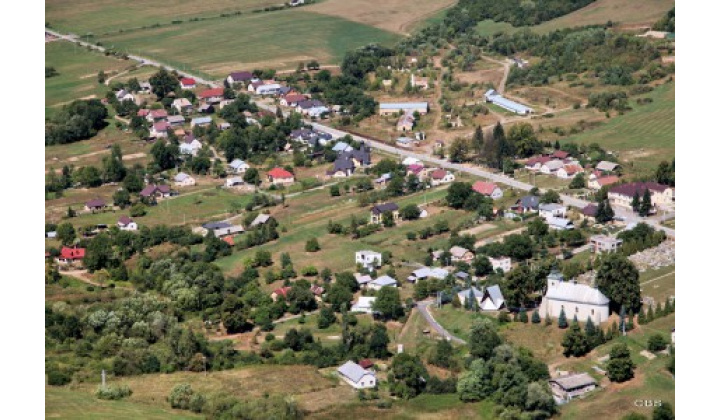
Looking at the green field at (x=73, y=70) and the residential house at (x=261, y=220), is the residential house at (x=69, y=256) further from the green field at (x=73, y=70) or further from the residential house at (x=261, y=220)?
the green field at (x=73, y=70)

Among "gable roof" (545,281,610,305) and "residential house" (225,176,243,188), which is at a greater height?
"gable roof" (545,281,610,305)

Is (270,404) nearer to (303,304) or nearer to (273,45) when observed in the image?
(303,304)

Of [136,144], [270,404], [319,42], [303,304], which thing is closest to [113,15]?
[319,42]

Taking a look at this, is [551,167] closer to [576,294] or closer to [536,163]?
[536,163]

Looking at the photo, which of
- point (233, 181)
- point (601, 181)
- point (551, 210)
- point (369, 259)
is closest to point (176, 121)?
point (233, 181)

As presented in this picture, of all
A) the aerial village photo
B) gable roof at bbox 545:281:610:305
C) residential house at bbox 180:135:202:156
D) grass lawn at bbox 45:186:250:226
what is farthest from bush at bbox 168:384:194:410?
residential house at bbox 180:135:202:156

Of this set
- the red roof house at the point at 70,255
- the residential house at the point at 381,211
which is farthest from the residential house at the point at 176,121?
the residential house at the point at 381,211

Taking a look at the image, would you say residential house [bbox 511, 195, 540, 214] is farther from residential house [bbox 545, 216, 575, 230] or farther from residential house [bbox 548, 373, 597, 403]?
residential house [bbox 548, 373, 597, 403]
